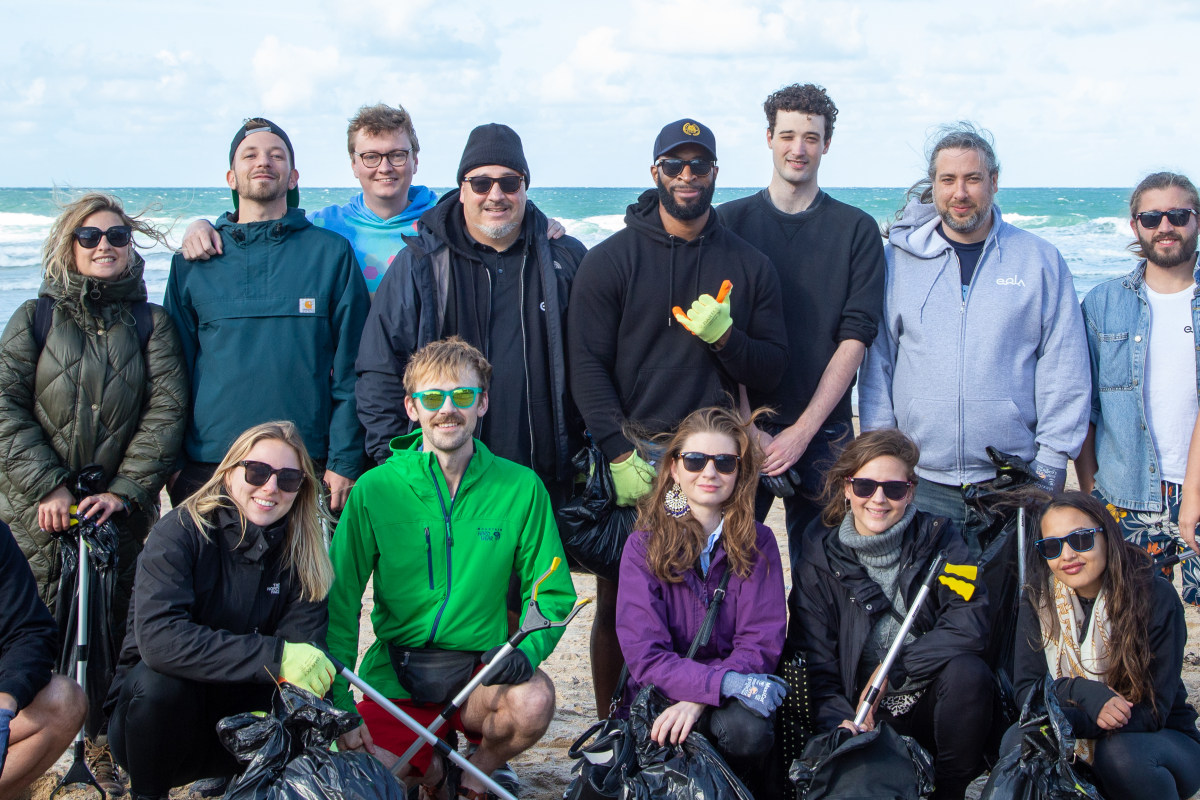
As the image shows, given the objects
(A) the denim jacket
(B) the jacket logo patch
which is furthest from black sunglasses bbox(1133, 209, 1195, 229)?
(B) the jacket logo patch

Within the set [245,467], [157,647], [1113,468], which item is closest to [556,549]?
[245,467]

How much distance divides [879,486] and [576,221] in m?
31.2

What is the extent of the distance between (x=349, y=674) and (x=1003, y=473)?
2429 mm

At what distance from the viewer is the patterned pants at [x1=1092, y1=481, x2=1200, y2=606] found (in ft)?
13.7

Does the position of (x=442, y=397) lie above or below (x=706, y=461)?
above

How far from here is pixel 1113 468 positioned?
429cm

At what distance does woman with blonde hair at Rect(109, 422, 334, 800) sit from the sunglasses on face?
1.44 ft

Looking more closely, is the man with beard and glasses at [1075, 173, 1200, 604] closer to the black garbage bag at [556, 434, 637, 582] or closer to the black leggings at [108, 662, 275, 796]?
the black garbage bag at [556, 434, 637, 582]

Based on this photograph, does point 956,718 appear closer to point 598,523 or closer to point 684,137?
point 598,523

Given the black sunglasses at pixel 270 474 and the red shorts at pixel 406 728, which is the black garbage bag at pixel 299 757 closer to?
the red shorts at pixel 406 728

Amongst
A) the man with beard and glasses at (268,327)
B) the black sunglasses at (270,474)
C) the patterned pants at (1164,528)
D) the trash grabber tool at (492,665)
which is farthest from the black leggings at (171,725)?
the patterned pants at (1164,528)

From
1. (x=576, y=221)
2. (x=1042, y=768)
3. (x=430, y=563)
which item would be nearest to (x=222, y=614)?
(x=430, y=563)

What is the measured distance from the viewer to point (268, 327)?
4.36 meters

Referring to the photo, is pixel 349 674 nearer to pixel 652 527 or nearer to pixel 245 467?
pixel 245 467
